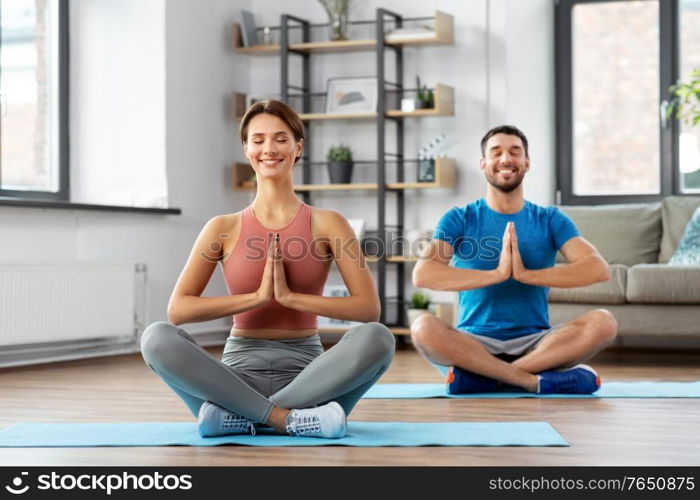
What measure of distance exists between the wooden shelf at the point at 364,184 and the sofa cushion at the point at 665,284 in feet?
4.66

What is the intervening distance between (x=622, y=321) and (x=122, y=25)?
318 centimetres

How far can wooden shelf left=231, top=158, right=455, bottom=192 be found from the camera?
20.2 ft

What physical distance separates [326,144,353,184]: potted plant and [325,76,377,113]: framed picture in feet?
0.84

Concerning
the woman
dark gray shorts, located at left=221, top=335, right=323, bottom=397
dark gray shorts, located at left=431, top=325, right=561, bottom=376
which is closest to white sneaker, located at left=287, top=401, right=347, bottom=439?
the woman

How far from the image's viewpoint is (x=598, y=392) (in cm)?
389

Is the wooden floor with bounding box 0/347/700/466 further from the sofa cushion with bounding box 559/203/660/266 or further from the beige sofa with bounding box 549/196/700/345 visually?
the sofa cushion with bounding box 559/203/660/266

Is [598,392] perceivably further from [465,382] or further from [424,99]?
[424,99]

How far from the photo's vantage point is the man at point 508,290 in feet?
12.3

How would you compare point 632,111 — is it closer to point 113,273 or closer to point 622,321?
point 622,321

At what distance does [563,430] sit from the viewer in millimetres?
2967

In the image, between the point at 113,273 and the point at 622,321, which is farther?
the point at 113,273

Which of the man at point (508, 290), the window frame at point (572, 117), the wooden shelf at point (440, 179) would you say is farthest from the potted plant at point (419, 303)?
the man at point (508, 290)
